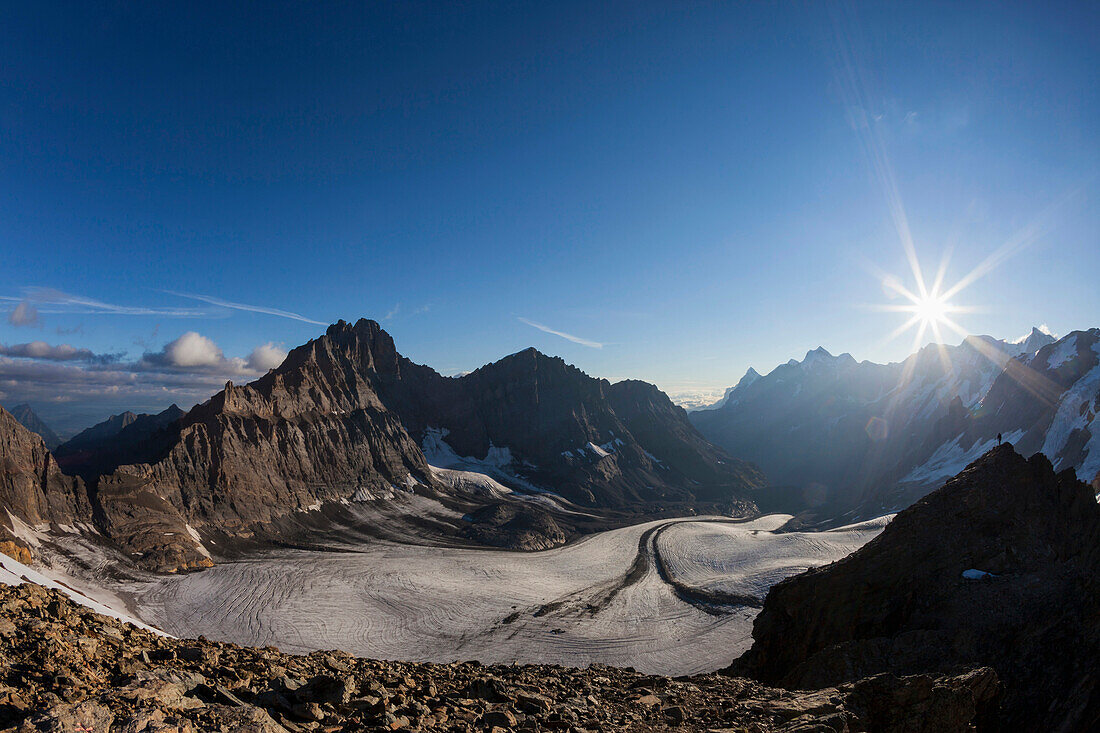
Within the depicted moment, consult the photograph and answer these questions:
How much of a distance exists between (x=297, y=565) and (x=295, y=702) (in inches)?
2430

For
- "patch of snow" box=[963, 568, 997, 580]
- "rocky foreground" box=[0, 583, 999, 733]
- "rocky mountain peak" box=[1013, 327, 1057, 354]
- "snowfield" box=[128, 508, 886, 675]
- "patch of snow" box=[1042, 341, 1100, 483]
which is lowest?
"snowfield" box=[128, 508, 886, 675]

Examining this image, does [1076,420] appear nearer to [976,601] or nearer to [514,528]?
[514,528]

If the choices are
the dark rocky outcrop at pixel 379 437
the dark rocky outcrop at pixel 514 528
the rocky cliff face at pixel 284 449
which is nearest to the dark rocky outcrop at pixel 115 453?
the dark rocky outcrop at pixel 379 437

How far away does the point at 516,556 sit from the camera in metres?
76.4

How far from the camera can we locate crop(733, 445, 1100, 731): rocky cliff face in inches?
522

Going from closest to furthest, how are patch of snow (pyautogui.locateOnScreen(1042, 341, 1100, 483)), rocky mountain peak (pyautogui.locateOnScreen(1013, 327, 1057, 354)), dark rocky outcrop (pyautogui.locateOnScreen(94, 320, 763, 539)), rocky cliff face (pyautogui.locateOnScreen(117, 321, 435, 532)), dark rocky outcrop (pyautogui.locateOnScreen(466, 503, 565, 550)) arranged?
patch of snow (pyautogui.locateOnScreen(1042, 341, 1100, 483))
rocky cliff face (pyautogui.locateOnScreen(117, 321, 435, 532))
dark rocky outcrop (pyautogui.locateOnScreen(94, 320, 763, 539))
dark rocky outcrop (pyautogui.locateOnScreen(466, 503, 565, 550))
rocky mountain peak (pyautogui.locateOnScreen(1013, 327, 1057, 354))

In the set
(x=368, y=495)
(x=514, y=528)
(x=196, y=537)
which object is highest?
(x=368, y=495)

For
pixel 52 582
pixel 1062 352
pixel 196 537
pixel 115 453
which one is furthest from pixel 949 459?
pixel 115 453

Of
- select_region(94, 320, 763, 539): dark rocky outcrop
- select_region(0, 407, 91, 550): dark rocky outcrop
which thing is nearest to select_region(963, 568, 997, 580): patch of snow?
select_region(0, 407, 91, 550): dark rocky outcrop

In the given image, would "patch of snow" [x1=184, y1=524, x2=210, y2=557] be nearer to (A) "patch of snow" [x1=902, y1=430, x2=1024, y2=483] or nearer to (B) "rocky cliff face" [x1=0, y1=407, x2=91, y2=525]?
(B) "rocky cliff face" [x1=0, y1=407, x2=91, y2=525]

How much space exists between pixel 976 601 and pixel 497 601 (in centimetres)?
4719

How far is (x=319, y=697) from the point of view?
9266 millimetres

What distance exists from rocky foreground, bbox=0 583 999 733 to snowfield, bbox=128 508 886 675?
100ft

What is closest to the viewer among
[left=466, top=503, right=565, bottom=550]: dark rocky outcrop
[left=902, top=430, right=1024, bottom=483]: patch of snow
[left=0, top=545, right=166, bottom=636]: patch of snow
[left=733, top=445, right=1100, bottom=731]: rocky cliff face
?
[left=733, top=445, right=1100, bottom=731]: rocky cliff face
